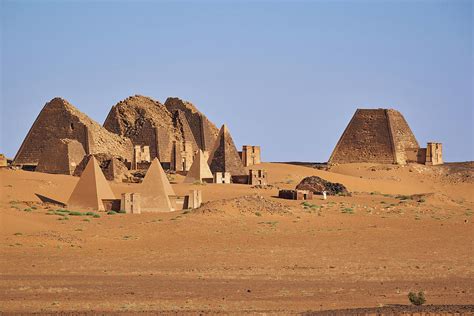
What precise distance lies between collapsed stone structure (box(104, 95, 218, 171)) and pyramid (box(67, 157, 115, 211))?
3027 centimetres

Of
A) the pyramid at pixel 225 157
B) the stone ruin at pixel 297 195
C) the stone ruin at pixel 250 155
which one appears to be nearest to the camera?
the stone ruin at pixel 297 195

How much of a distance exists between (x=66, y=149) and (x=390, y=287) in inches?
1273

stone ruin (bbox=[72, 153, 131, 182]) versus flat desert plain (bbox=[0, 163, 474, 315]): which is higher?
stone ruin (bbox=[72, 153, 131, 182])

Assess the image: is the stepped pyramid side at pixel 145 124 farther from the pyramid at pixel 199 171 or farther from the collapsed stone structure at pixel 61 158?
the pyramid at pixel 199 171

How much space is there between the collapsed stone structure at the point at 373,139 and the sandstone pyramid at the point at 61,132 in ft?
39.1

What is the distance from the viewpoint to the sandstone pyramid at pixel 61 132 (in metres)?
60.9

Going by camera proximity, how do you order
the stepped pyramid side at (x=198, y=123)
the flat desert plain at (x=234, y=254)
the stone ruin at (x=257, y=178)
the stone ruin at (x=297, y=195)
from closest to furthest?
1. the flat desert plain at (x=234, y=254)
2. the stone ruin at (x=297, y=195)
3. the stone ruin at (x=257, y=178)
4. the stepped pyramid side at (x=198, y=123)

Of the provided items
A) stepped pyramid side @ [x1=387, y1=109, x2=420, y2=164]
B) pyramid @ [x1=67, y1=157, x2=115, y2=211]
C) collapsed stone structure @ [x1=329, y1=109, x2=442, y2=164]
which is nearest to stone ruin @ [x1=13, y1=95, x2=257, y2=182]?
collapsed stone structure @ [x1=329, y1=109, x2=442, y2=164]

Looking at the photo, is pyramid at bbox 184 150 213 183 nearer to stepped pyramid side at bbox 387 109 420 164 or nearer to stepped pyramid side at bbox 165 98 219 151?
stepped pyramid side at bbox 387 109 420 164

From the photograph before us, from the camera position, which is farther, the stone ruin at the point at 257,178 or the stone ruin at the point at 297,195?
the stone ruin at the point at 257,178

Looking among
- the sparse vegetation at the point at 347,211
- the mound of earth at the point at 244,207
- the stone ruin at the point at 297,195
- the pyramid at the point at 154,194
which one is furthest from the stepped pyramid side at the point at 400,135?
the pyramid at the point at 154,194

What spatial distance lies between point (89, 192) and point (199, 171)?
41.6 feet

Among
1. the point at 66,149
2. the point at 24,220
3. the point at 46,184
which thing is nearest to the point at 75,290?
the point at 24,220

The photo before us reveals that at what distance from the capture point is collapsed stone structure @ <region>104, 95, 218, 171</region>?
68.1 meters
